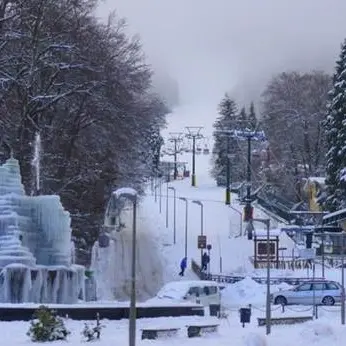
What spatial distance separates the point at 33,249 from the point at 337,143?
4088 centimetres

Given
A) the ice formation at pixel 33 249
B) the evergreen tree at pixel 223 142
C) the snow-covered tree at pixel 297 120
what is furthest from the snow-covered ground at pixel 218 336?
the evergreen tree at pixel 223 142

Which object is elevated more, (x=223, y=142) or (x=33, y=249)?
(x=223, y=142)

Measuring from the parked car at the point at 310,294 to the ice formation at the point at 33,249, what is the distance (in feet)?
38.4

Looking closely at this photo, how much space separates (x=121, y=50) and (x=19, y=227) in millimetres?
16547

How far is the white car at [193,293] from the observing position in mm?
37031

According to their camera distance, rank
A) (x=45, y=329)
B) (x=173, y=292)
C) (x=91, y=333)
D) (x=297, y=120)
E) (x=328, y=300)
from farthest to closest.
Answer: (x=297, y=120) < (x=328, y=300) < (x=173, y=292) < (x=91, y=333) < (x=45, y=329)

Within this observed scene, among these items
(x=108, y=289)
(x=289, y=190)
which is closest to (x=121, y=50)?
(x=108, y=289)

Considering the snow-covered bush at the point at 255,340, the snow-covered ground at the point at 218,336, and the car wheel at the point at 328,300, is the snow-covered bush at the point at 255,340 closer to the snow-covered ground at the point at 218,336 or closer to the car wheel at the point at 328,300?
the snow-covered ground at the point at 218,336

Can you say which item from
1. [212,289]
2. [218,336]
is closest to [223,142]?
[212,289]

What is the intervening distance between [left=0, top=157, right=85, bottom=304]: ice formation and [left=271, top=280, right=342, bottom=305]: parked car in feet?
38.4

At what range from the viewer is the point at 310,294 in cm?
4047

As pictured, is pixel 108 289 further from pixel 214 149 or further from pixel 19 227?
pixel 214 149

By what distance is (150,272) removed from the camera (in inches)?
2336

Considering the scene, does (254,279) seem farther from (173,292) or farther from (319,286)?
(173,292)
